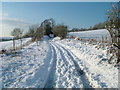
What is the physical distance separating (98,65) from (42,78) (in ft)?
15.1

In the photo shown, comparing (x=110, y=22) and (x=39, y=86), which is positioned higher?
(x=110, y=22)

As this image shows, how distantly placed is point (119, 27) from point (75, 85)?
5677 millimetres

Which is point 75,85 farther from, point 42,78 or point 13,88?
point 13,88

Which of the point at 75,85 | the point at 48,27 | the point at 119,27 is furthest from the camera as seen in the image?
the point at 48,27

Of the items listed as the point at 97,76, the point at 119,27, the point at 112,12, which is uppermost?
the point at 112,12

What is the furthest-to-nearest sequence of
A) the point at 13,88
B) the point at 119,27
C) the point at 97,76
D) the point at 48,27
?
the point at 48,27, the point at 119,27, the point at 97,76, the point at 13,88

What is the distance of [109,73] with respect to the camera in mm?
9258

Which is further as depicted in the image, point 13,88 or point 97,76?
point 97,76

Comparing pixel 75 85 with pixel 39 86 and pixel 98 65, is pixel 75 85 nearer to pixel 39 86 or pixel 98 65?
pixel 39 86

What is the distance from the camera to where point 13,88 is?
6.61 metres

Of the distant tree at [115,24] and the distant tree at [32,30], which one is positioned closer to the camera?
the distant tree at [115,24]

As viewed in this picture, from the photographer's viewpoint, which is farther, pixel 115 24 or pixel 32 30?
pixel 32 30

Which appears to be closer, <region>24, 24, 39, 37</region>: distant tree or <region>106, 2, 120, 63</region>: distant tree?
<region>106, 2, 120, 63</region>: distant tree

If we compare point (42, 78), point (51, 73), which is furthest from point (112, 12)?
point (42, 78)
